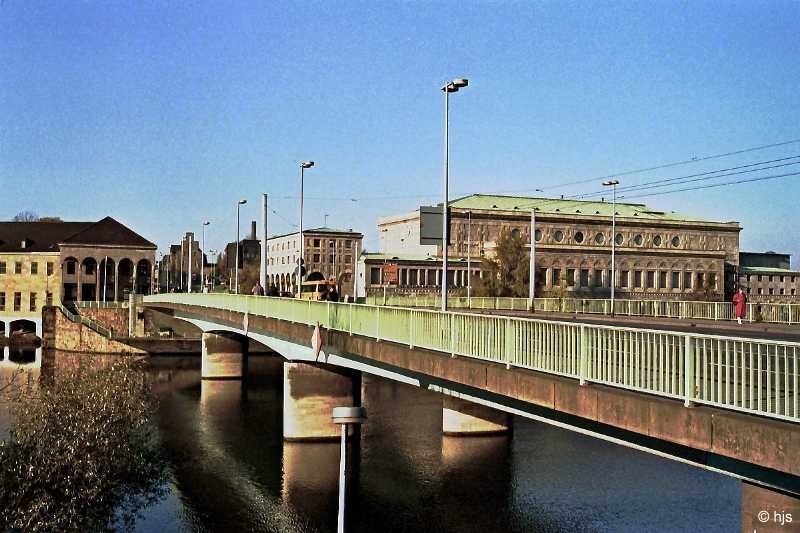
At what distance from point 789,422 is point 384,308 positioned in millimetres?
14743

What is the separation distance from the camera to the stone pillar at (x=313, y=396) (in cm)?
4044

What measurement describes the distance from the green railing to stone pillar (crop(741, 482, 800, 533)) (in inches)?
1285

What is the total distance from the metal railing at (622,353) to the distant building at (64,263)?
89586mm

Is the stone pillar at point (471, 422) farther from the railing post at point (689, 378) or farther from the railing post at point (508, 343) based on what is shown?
the railing post at point (689, 378)

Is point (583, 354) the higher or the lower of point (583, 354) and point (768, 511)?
the higher

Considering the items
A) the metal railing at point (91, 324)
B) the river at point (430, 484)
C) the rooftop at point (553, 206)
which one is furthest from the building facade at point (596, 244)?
the river at point (430, 484)

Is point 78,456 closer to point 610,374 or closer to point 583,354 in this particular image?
point 583,354

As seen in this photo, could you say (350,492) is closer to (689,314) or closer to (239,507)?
(239,507)

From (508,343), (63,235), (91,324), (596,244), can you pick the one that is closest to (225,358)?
(91,324)

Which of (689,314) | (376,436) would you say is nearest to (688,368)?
(376,436)

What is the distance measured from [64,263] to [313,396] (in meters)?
84.9

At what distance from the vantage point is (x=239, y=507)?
102ft

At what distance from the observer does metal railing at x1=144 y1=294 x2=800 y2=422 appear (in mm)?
12203

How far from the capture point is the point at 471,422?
137ft
